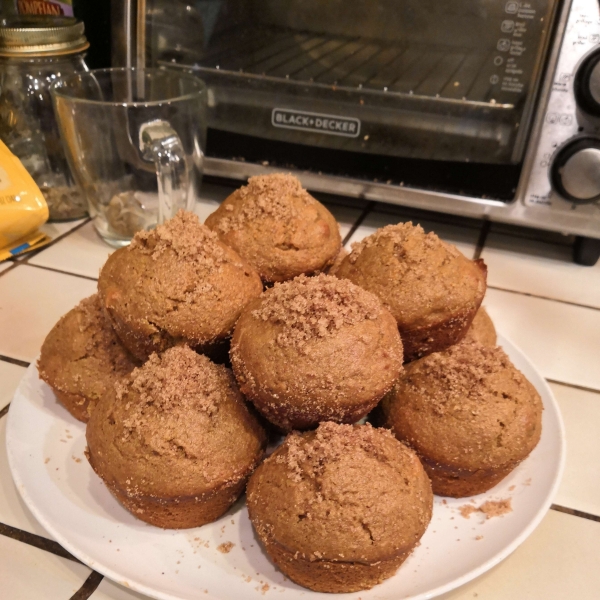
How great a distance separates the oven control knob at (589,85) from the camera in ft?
3.45

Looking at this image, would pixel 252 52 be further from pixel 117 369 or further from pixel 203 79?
pixel 117 369

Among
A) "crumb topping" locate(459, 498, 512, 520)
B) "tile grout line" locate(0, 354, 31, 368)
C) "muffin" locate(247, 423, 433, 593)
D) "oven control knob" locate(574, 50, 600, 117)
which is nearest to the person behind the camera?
"muffin" locate(247, 423, 433, 593)

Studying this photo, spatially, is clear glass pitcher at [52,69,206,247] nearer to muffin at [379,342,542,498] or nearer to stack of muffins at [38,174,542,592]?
stack of muffins at [38,174,542,592]

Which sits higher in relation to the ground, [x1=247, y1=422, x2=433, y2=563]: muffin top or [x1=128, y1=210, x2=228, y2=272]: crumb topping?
[x1=128, y1=210, x2=228, y2=272]: crumb topping

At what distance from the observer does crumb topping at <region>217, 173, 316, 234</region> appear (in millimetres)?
845

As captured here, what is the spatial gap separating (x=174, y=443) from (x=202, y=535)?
0.38 feet

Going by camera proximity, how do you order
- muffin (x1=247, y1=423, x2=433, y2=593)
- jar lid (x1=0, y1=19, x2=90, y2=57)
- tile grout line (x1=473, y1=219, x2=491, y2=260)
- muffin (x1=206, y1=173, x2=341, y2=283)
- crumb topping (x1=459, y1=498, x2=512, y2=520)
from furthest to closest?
tile grout line (x1=473, y1=219, x2=491, y2=260)
jar lid (x1=0, y1=19, x2=90, y2=57)
muffin (x1=206, y1=173, x2=341, y2=283)
crumb topping (x1=459, y1=498, x2=512, y2=520)
muffin (x1=247, y1=423, x2=433, y2=593)

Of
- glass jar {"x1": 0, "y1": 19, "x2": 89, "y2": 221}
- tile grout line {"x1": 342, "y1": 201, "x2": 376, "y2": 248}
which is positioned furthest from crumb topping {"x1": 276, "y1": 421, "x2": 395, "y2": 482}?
glass jar {"x1": 0, "y1": 19, "x2": 89, "y2": 221}

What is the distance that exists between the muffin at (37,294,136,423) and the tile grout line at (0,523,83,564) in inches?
6.3

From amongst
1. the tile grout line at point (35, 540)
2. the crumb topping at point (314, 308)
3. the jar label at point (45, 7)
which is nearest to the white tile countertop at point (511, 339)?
the tile grout line at point (35, 540)

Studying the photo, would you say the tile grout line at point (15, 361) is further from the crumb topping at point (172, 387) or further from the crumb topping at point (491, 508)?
the crumb topping at point (491, 508)

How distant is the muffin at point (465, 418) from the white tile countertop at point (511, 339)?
0.11m

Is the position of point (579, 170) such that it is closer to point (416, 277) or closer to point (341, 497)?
point (416, 277)

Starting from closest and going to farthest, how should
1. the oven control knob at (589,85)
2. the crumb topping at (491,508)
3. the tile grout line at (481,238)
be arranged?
the crumb topping at (491,508)
the oven control knob at (589,85)
the tile grout line at (481,238)
